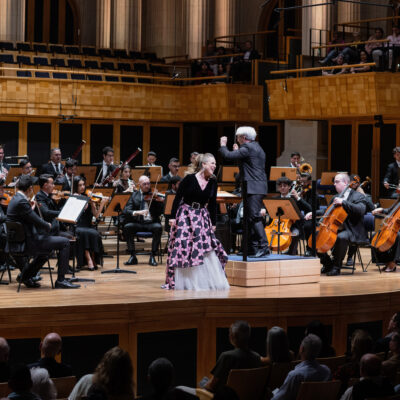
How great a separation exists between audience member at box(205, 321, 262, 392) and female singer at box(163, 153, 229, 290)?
2229 mm

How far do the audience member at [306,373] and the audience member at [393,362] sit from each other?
1.25 ft

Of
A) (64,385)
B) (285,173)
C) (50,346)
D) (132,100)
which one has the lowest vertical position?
(64,385)

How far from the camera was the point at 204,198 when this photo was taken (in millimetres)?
7762

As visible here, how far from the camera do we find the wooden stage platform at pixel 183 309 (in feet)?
22.6

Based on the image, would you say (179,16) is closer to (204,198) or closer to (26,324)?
(204,198)

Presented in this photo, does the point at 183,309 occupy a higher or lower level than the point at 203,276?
lower

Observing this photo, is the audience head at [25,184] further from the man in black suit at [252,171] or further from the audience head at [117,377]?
the audience head at [117,377]

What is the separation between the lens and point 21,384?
4371mm

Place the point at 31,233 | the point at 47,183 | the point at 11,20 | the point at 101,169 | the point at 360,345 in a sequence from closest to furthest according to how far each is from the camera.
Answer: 1. the point at 360,345
2. the point at 31,233
3. the point at 47,183
4. the point at 101,169
5. the point at 11,20

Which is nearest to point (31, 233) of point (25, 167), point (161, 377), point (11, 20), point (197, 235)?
point (197, 235)

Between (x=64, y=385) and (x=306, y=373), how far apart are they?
1.47 metres

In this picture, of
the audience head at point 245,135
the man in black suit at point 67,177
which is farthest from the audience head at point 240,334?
the man in black suit at point 67,177

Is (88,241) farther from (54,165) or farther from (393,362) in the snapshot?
(393,362)

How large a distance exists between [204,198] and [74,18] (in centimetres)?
1626
